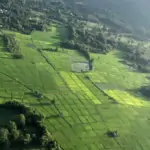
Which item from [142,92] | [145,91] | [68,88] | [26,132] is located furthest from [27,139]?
[145,91]

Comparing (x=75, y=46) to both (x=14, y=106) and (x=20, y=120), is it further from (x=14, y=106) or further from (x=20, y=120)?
(x=20, y=120)

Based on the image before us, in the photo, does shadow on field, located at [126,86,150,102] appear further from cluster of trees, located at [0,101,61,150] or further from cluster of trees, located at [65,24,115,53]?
cluster of trees, located at [0,101,61,150]

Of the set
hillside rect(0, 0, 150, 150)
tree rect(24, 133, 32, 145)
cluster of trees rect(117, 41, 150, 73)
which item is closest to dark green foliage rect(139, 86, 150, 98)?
hillside rect(0, 0, 150, 150)

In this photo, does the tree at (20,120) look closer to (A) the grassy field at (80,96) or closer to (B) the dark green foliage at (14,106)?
(B) the dark green foliage at (14,106)

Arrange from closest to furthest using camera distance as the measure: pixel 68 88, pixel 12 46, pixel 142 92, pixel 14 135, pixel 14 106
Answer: pixel 14 135
pixel 14 106
pixel 68 88
pixel 142 92
pixel 12 46

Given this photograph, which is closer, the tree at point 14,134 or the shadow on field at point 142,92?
the tree at point 14,134

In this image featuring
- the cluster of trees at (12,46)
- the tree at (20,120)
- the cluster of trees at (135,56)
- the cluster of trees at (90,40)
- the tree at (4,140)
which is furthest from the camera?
the cluster of trees at (90,40)

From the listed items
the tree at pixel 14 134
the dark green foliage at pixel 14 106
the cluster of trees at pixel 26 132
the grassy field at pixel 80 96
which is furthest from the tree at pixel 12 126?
the grassy field at pixel 80 96
